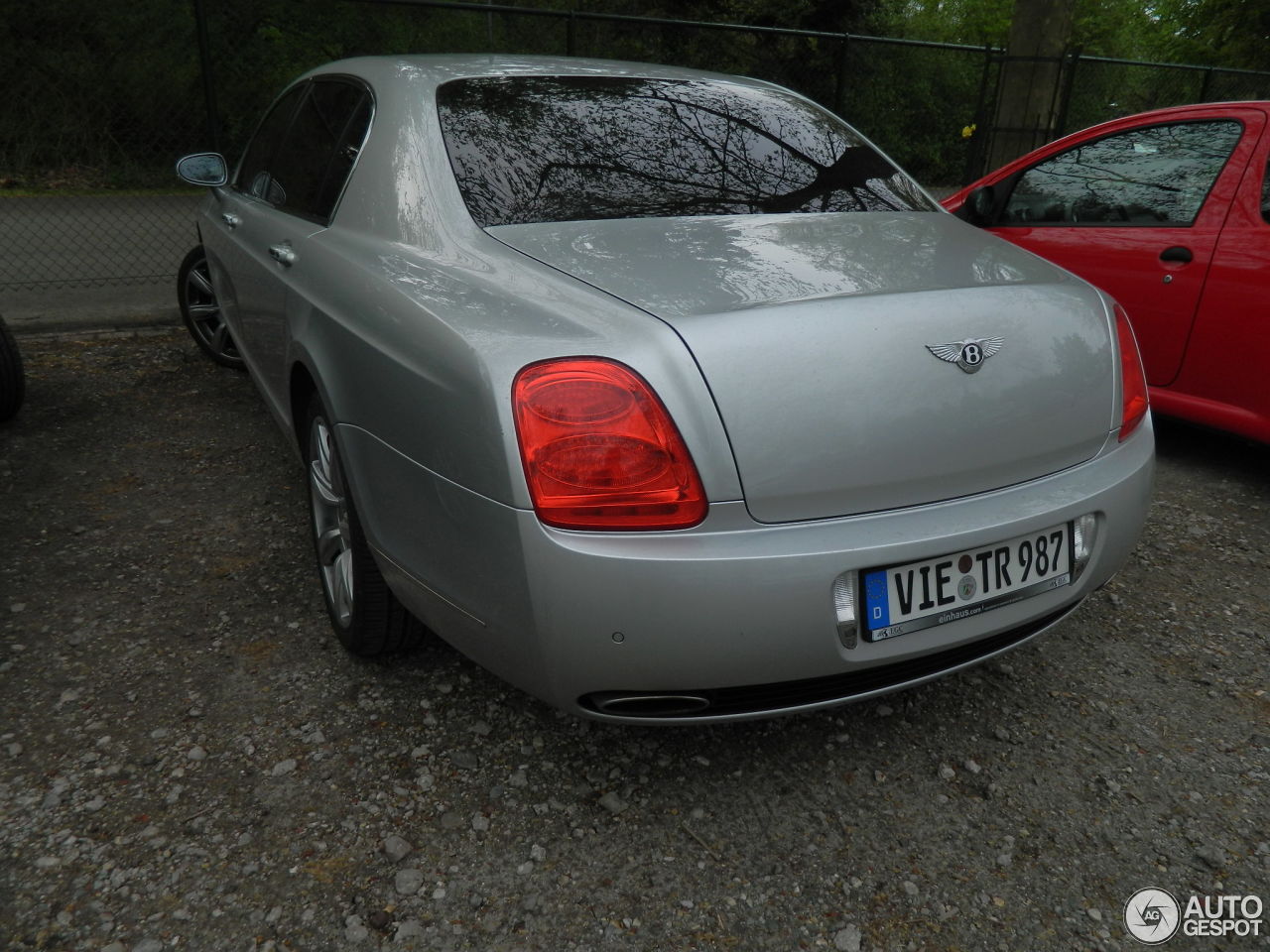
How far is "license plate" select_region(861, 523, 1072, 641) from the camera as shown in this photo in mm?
1733

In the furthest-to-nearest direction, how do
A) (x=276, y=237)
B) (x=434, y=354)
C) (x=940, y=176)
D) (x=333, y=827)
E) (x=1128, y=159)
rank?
(x=940, y=176), (x=1128, y=159), (x=276, y=237), (x=333, y=827), (x=434, y=354)

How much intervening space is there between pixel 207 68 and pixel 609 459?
20.4 ft

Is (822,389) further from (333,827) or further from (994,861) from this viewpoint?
(333,827)

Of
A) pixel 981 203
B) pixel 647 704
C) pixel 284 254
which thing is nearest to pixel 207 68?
A: pixel 284 254

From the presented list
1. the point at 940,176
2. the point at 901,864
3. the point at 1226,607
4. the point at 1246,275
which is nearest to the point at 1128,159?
the point at 1246,275

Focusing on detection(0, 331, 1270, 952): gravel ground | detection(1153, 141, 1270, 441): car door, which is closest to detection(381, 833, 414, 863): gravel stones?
detection(0, 331, 1270, 952): gravel ground

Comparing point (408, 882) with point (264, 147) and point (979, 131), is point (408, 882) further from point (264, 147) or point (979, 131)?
point (979, 131)

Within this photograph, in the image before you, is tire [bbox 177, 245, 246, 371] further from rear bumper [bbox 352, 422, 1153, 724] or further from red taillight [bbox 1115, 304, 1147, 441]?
red taillight [bbox 1115, 304, 1147, 441]

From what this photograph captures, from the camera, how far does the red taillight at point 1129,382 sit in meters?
2.13

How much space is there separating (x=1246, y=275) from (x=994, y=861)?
8.73 feet

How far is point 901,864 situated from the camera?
188cm

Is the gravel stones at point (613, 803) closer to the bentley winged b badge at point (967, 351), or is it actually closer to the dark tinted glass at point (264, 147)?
the bentley winged b badge at point (967, 351)

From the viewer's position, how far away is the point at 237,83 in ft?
30.5

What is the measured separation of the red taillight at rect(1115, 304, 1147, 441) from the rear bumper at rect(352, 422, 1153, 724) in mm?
344
